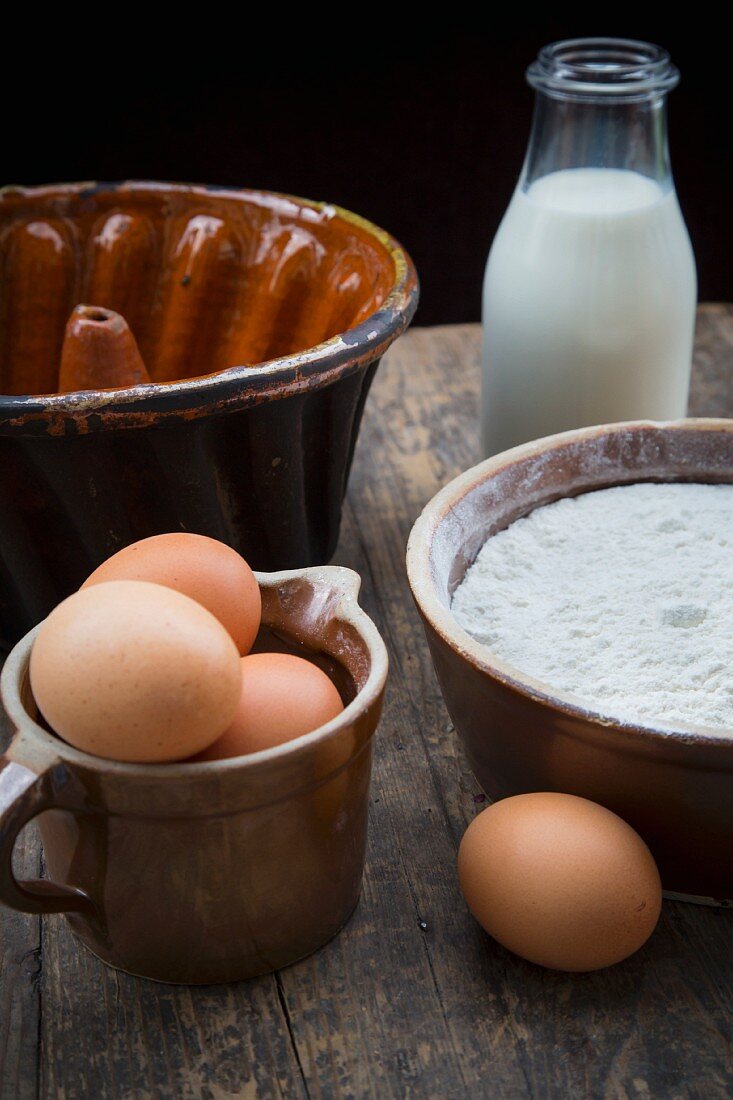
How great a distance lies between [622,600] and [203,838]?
312 millimetres

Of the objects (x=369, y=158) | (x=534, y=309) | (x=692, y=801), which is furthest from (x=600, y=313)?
(x=369, y=158)

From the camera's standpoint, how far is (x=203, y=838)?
0.53m

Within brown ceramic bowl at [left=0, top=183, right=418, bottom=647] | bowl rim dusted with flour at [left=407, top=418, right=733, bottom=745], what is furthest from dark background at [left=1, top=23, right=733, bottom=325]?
bowl rim dusted with flour at [left=407, top=418, right=733, bottom=745]

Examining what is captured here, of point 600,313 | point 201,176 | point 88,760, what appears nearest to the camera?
point 88,760

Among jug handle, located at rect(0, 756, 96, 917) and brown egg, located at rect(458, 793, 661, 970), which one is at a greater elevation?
jug handle, located at rect(0, 756, 96, 917)

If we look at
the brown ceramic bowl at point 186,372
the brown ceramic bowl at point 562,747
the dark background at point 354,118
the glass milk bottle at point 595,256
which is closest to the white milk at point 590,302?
the glass milk bottle at point 595,256

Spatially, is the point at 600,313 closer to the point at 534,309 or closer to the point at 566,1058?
the point at 534,309

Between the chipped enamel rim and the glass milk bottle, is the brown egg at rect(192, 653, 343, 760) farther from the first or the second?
the glass milk bottle

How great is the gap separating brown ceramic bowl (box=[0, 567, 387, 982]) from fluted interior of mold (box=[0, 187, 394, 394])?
1.56ft

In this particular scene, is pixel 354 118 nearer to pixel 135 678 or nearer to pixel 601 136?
pixel 601 136

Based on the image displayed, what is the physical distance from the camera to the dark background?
1.90 m

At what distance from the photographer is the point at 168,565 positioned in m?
0.58

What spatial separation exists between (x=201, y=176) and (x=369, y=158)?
0.97 feet

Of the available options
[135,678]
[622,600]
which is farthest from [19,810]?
[622,600]
